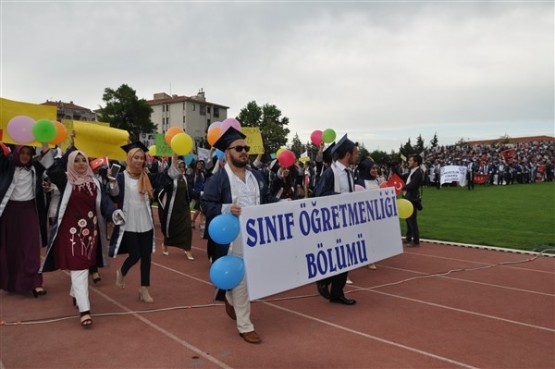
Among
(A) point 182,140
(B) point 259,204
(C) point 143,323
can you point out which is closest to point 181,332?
(C) point 143,323

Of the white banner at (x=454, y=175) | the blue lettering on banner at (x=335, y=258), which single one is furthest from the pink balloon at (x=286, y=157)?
the white banner at (x=454, y=175)

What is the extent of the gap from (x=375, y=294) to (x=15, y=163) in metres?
4.91

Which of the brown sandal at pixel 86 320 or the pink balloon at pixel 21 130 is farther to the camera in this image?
the pink balloon at pixel 21 130

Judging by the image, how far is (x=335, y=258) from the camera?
17.4ft

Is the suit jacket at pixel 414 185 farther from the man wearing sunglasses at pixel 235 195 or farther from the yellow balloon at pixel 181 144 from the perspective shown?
the man wearing sunglasses at pixel 235 195

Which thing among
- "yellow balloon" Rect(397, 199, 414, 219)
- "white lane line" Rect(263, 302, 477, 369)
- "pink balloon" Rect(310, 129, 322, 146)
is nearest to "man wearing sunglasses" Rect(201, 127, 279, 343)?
"white lane line" Rect(263, 302, 477, 369)

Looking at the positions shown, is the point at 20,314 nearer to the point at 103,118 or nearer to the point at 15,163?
the point at 15,163

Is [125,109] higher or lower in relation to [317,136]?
higher

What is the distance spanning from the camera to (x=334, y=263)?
5.29 metres

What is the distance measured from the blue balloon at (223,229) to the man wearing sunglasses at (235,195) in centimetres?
16

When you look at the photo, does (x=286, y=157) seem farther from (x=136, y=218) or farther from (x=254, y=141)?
(x=136, y=218)

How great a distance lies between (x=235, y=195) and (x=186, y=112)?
80.9 meters

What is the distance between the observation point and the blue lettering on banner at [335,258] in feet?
16.4

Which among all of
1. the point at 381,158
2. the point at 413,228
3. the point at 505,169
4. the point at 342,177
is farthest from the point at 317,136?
the point at 381,158
